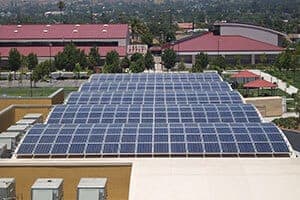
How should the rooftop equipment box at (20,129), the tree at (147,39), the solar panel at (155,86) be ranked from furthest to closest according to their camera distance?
the tree at (147,39), the solar panel at (155,86), the rooftop equipment box at (20,129)

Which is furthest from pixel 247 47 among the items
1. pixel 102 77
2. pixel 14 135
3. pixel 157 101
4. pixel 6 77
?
pixel 14 135

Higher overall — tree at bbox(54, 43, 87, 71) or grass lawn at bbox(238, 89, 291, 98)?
tree at bbox(54, 43, 87, 71)

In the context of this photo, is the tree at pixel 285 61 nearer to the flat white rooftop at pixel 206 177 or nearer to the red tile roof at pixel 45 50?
the red tile roof at pixel 45 50

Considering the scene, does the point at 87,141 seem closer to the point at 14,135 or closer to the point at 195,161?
the point at 14,135

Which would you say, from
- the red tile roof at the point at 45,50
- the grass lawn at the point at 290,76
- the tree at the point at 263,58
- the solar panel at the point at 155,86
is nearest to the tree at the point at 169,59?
the red tile roof at the point at 45,50

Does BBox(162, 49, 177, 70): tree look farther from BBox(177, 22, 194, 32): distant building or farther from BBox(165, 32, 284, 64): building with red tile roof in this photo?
BBox(177, 22, 194, 32): distant building

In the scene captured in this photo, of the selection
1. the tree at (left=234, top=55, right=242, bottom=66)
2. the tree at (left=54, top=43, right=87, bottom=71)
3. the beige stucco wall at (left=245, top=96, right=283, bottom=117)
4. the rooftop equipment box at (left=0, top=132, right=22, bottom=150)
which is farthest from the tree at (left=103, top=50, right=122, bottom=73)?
the rooftop equipment box at (left=0, top=132, right=22, bottom=150)
